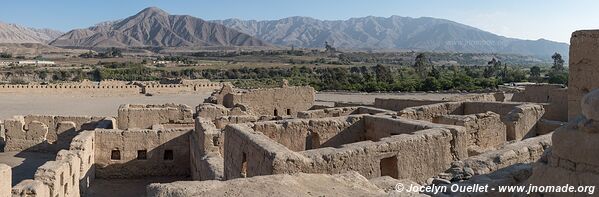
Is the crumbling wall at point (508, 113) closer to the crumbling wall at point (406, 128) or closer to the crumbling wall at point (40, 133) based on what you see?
the crumbling wall at point (406, 128)

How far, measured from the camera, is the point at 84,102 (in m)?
45.5

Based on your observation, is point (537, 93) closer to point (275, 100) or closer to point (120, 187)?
point (275, 100)

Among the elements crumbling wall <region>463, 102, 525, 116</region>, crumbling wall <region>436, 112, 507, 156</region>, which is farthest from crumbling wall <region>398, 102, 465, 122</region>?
crumbling wall <region>436, 112, 507, 156</region>

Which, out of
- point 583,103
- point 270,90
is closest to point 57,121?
point 270,90

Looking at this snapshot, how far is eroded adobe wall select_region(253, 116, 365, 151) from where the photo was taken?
463 inches

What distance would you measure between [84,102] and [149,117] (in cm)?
2731

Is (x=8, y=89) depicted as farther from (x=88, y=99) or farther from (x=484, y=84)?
(x=484, y=84)

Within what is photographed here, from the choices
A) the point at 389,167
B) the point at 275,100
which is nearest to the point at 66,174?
the point at 389,167

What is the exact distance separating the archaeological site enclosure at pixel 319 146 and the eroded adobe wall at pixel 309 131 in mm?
22

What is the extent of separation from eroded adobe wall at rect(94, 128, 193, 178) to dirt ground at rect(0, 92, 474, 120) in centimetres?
1953

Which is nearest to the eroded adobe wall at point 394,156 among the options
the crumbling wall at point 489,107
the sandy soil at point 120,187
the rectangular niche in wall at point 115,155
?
the crumbling wall at point 489,107

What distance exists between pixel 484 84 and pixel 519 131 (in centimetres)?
4087

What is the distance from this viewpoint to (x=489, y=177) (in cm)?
767

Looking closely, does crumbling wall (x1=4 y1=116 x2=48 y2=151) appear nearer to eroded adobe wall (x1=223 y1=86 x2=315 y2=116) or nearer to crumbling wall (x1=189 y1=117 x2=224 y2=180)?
eroded adobe wall (x1=223 y1=86 x2=315 y2=116)
